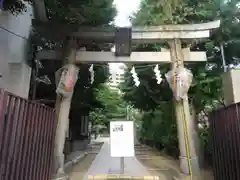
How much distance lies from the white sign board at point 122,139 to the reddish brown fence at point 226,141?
7.40ft

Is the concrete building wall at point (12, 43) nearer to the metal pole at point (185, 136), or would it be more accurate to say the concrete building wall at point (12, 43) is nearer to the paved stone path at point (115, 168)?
the paved stone path at point (115, 168)

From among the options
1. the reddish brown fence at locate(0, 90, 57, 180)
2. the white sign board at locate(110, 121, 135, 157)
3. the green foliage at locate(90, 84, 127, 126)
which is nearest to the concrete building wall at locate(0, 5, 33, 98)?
the reddish brown fence at locate(0, 90, 57, 180)

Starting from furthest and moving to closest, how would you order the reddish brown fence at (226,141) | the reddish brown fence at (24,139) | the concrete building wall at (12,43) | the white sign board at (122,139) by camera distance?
the concrete building wall at (12,43), the white sign board at (122,139), the reddish brown fence at (226,141), the reddish brown fence at (24,139)

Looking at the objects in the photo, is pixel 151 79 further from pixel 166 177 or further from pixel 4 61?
pixel 4 61

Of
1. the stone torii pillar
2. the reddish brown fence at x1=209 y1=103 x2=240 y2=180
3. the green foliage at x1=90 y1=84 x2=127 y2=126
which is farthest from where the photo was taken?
the green foliage at x1=90 y1=84 x2=127 y2=126

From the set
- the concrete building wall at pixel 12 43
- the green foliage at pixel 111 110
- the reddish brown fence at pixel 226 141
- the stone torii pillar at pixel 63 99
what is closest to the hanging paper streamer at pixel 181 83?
the reddish brown fence at pixel 226 141

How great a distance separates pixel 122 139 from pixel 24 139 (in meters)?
3.07

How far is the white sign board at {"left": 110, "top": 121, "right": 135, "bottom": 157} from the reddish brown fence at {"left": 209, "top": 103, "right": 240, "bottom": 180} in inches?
88.8

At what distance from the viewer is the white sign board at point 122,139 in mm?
6102

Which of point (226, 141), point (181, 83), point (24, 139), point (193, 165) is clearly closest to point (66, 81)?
point (24, 139)

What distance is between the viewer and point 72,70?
6996mm

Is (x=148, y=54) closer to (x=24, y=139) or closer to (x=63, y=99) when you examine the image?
(x=63, y=99)

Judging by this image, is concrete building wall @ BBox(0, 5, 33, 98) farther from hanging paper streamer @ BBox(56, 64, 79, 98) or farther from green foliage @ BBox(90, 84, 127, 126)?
green foliage @ BBox(90, 84, 127, 126)

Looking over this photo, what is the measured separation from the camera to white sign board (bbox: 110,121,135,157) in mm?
6102
